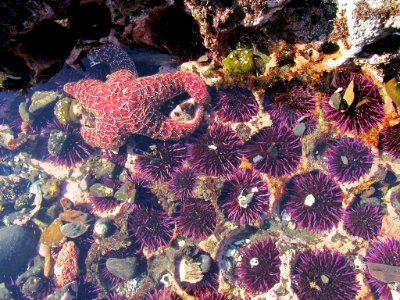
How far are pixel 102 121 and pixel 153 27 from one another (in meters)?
2.89

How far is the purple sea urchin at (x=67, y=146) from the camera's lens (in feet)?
23.5

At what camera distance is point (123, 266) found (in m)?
6.54

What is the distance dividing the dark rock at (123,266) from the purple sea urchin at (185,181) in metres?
2.07

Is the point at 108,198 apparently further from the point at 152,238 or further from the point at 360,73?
the point at 360,73

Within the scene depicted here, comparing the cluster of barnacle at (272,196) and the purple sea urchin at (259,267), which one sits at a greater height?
the cluster of barnacle at (272,196)

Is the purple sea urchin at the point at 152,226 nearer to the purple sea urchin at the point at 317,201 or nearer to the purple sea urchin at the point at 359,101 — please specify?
the purple sea urchin at the point at 317,201

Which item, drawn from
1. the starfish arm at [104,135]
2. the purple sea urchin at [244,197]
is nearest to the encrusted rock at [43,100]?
the starfish arm at [104,135]

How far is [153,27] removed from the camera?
10.2 ft

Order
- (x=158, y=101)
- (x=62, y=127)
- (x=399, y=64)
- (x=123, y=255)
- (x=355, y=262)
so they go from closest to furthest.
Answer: (x=399, y=64), (x=158, y=101), (x=355, y=262), (x=123, y=255), (x=62, y=127)

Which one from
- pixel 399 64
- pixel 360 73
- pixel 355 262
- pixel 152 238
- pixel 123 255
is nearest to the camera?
pixel 399 64

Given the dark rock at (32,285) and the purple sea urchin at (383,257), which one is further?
the dark rock at (32,285)

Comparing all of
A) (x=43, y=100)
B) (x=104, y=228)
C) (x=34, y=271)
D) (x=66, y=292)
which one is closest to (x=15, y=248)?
(x=34, y=271)

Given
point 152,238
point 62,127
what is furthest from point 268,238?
point 62,127

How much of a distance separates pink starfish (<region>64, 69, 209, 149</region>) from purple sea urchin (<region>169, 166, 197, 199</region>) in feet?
2.30
